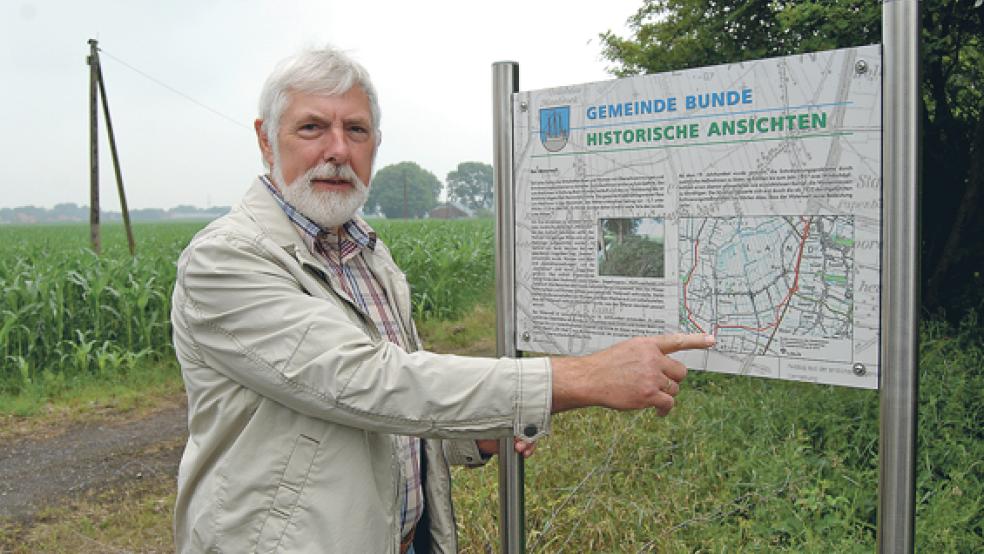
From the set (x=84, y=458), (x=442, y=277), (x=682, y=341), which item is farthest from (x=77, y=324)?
(x=682, y=341)

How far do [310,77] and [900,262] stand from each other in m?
1.50

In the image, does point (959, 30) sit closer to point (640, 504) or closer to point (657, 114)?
point (640, 504)

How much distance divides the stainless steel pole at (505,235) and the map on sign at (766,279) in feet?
1.93

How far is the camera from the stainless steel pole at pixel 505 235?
2.48m

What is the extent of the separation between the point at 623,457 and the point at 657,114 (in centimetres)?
276

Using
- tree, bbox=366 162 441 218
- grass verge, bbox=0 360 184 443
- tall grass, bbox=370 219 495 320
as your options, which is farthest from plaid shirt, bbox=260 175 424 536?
tree, bbox=366 162 441 218

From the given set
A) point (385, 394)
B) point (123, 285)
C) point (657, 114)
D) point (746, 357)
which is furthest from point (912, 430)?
point (123, 285)

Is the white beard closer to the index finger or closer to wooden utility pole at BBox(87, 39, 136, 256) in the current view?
the index finger

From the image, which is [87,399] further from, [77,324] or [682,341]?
[682,341]

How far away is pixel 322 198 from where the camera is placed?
2164 millimetres

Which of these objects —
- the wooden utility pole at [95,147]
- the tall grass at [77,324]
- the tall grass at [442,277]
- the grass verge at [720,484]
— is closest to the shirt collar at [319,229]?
the grass verge at [720,484]

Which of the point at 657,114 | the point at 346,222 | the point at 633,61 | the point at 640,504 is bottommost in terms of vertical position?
the point at 640,504

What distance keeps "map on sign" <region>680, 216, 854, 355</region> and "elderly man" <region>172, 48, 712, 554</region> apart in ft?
0.41

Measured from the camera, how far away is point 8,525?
182 inches
